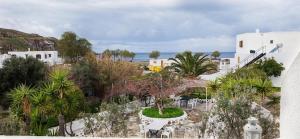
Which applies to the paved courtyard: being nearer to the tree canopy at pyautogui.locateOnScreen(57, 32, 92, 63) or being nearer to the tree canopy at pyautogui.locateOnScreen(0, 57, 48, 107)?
the tree canopy at pyautogui.locateOnScreen(0, 57, 48, 107)

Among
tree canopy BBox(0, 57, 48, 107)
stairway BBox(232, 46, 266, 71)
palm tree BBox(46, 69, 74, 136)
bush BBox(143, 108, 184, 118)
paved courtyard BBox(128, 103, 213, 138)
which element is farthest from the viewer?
stairway BBox(232, 46, 266, 71)

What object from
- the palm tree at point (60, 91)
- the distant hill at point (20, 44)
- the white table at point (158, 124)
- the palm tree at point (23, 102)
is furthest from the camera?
the distant hill at point (20, 44)

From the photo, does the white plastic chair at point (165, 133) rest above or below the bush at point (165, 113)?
above

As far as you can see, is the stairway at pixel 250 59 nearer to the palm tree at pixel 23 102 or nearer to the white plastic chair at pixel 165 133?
the white plastic chair at pixel 165 133

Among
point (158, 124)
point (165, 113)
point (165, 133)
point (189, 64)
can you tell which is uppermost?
point (189, 64)

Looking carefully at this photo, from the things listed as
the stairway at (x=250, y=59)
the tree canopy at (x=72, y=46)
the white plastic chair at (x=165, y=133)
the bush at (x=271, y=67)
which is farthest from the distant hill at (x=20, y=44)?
the white plastic chair at (x=165, y=133)

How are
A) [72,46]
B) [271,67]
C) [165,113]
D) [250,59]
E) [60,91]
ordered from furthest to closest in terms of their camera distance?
[72,46] < [250,59] < [271,67] < [165,113] < [60,91]

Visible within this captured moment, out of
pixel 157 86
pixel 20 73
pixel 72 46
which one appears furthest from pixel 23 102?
pixel 72 46

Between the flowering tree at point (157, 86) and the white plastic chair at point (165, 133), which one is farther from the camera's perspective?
the flowering tree at point (157, 86)

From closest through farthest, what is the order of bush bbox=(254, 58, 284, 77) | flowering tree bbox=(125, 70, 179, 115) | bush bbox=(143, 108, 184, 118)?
bush bbox=(143, 108, 184, 118) → flowering tree bbox=(125, 70, 179, 115) → bush bbox=(254, 58, 284, 77)

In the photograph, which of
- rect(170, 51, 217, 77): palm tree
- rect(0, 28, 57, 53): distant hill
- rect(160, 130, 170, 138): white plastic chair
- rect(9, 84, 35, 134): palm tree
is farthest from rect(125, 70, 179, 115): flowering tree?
rect(0, 28, 57, 53): distant hill

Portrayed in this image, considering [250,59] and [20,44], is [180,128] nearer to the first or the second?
[250,59]

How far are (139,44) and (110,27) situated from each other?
4.11 metres

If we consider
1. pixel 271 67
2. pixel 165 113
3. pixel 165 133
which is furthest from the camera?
pixel 271 67
